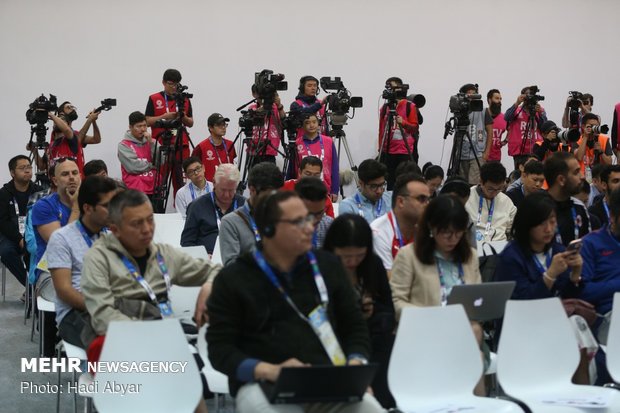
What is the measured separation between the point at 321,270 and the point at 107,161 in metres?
7.36

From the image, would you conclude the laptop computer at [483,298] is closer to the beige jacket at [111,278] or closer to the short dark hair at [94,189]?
the beige jacket at [111,278]

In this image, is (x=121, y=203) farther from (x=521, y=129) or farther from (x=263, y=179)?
(x=521, y=129)

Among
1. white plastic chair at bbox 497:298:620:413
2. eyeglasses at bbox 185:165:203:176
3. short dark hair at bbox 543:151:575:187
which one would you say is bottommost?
white plastic chair at bbox 497:298:620:413

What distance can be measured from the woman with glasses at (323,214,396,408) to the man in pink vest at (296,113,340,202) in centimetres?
392

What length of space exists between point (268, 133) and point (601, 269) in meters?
4.64

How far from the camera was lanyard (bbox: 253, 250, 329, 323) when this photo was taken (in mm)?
2645

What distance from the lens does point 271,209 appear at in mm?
2682

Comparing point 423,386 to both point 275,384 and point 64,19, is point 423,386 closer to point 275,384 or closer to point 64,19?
point 275,384

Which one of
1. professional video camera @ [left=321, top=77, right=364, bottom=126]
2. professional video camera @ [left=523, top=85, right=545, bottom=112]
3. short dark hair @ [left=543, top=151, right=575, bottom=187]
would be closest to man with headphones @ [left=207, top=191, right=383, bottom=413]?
short dark hair @ [left=543, top=151, right=575, bottom=187]

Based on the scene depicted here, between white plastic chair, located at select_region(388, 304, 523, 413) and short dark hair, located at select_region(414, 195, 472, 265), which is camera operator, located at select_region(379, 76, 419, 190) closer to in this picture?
short dark hair, located at select_region(414, 195, 472, 265)

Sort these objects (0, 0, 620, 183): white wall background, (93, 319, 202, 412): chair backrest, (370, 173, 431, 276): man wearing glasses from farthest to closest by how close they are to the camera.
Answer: (0, 0, 620, 183): white wall background < (370, 173, 431, 276): man wearing glasses < (93, 319, 202, 412): chair backrest

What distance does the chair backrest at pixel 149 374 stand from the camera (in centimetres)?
298

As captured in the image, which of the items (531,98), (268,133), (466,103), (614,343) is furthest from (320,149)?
(614,343)

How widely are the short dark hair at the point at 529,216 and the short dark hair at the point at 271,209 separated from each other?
1.39 m
